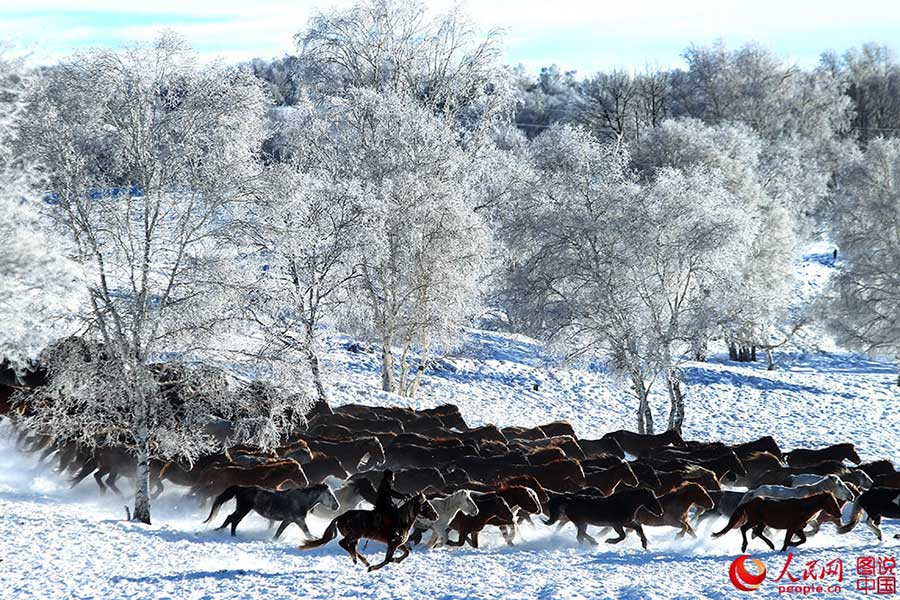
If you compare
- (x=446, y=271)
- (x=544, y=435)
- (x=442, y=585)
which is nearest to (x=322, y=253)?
(x=446, y=271)

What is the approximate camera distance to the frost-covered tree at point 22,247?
509 inches

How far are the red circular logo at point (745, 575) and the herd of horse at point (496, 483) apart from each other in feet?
2.94

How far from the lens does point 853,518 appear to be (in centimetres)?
1356

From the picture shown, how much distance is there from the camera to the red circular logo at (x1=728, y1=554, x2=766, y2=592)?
10.7 m

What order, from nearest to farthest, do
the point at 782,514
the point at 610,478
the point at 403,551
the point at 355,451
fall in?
the point at 403,551, the point at 782,514, the point at 610,478, the point at 355,451

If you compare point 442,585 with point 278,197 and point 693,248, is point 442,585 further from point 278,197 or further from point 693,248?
point 693,248

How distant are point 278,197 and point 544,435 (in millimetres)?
9195

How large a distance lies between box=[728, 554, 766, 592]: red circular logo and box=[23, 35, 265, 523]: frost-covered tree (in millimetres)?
7649

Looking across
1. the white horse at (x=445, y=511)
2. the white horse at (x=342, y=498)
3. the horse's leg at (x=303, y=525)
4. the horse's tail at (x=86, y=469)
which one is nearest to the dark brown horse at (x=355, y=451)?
the white horse at (x=342, y=498)

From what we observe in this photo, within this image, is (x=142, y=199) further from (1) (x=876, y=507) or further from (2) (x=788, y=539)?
(1) (x=876, y=507)

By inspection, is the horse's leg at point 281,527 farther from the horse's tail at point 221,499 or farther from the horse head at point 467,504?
the horse head at point 467,504

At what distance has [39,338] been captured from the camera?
1445cm

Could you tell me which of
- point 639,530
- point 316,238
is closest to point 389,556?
point 639,530

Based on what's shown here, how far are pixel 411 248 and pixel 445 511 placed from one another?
15010 mm
